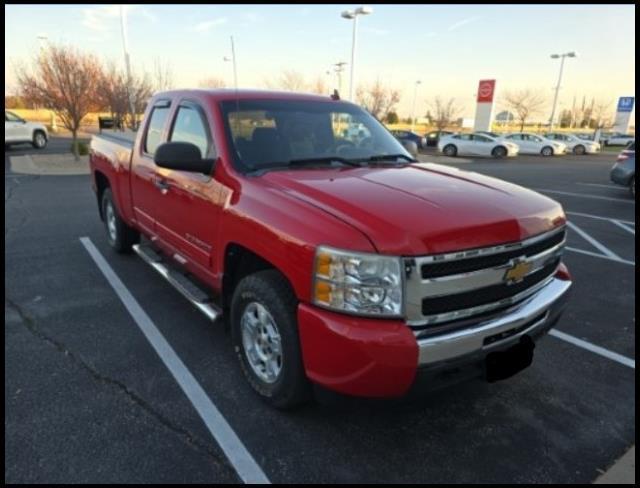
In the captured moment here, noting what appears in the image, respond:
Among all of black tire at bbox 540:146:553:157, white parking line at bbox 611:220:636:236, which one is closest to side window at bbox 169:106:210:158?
white parking line at bbox 611:220:636:236

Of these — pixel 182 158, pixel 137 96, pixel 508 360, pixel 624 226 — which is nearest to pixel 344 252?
pixel 508 360

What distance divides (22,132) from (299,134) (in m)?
20.8

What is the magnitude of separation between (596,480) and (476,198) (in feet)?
5.31

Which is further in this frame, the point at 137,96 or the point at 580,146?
the point at 580,146

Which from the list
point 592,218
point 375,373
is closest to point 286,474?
point 375,373

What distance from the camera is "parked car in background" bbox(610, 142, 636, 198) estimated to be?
1216 cm

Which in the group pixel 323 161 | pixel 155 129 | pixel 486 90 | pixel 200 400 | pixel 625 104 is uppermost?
pixel 486 90

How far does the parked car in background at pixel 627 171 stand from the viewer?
12164mm

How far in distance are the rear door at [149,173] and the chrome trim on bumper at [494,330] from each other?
2.79 metres

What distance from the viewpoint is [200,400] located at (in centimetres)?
298

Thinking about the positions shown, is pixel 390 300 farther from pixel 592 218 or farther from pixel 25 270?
pixel 592 218

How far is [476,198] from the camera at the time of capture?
2.68 metres

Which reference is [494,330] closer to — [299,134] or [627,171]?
[299,134]

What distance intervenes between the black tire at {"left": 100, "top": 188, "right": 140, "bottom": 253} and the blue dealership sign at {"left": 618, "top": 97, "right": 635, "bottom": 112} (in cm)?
4655
